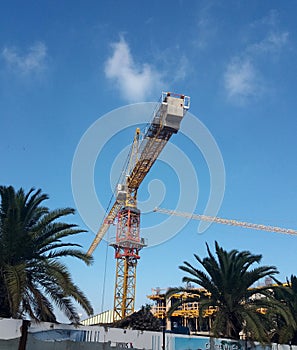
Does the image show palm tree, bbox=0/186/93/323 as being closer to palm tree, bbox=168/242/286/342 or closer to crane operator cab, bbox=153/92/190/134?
palm tree, bbox=168/242/286/342

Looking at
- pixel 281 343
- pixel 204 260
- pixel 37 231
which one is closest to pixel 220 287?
pixel 204 260

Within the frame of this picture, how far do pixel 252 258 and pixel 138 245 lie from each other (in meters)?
33.9

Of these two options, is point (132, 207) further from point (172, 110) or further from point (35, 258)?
point (35, 258)

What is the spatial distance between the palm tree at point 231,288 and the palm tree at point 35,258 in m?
8.16

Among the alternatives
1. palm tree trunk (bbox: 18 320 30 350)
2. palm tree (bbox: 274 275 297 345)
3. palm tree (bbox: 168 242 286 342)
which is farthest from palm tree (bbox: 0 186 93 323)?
palm tree (bbox: 274 275 297 345)

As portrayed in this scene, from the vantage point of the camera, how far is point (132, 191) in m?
58.0

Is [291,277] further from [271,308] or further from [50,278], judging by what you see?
[50,278]

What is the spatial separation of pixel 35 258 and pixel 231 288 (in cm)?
1082

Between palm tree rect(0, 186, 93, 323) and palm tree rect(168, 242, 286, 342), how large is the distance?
8.16m

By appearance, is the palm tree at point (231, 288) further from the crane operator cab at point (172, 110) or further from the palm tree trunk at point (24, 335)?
the crane operator cab at point (172, 110)

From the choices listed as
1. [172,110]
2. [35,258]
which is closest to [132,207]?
[172,110]

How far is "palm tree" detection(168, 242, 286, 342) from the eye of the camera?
2061 cm

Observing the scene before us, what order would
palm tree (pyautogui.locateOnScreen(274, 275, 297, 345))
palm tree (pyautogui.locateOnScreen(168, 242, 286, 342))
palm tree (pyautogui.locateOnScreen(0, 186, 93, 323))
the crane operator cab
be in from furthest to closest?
the crane operator cab → palm tree (pyautogui.locateOnScreen(274, 275, 297, 345)) → palm tree (pyautogui.locateOnScreen(168, 242, 286, 342)) → palm tree (pyautogui.locateOnScreen(0, 186, 93, 323))

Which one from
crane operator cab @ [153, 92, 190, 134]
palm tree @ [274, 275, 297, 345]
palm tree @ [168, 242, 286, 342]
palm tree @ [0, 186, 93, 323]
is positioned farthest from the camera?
crane operator cab @ [153, 92, 190, 134]
